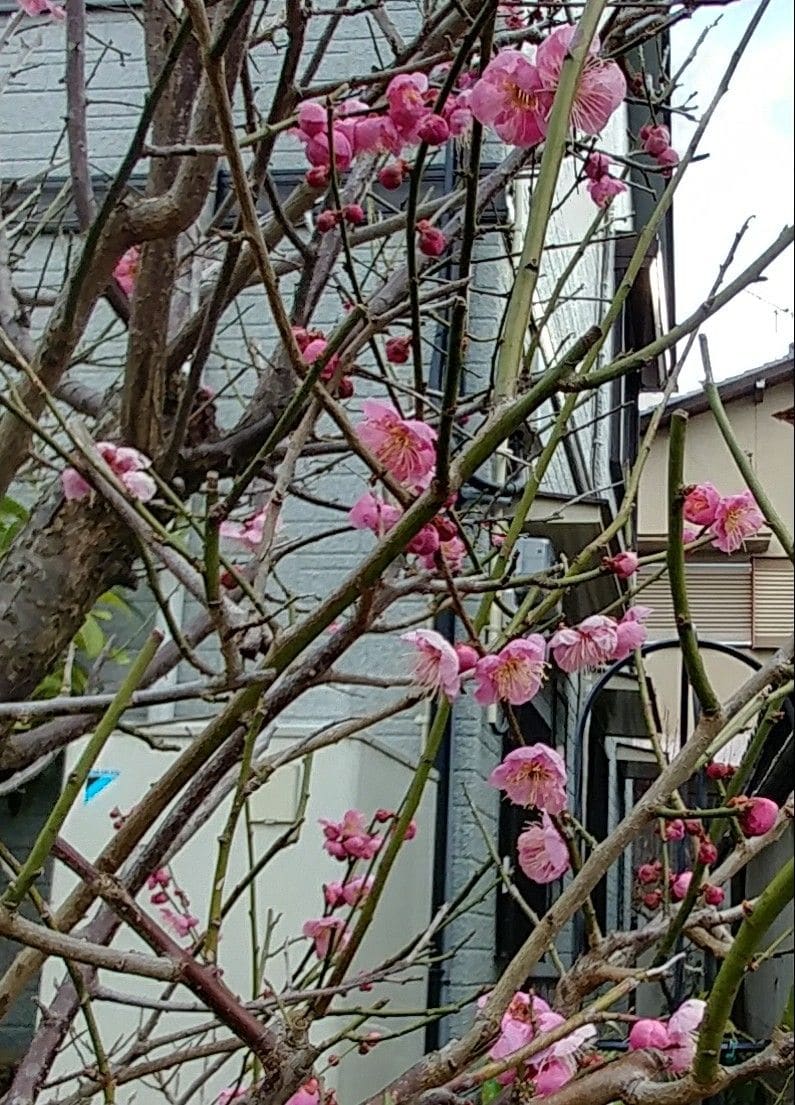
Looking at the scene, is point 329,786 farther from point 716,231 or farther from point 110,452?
point 716,231

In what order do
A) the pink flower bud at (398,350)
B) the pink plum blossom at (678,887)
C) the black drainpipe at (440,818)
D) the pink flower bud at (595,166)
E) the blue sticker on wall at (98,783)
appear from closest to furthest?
the pink flower bud at (398,350)
the pink plum blossom at (678,887)
the pink flower bud at (595,166)
the black drainpipe at (440,818)
the blue sticker on wall at (98,783)

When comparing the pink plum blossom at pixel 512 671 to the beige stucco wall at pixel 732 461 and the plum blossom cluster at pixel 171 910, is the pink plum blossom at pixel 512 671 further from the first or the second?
the plum blossom cluster at pixel 171 910

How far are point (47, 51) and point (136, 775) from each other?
1661mm

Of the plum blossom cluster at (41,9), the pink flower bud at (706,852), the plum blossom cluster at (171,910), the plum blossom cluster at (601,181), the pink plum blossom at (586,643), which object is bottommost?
the plum blossom cluster at (171,910)

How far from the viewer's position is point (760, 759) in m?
1.47

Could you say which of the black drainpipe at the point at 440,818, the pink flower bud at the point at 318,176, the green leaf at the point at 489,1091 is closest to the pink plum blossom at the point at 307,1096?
the green leaf at the point at 489,1091

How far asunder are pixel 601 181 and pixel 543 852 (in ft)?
3.19

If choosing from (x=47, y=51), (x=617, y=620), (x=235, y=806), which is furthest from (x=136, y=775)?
(x=235, y=806)

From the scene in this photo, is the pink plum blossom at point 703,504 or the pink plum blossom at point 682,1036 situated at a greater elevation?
the pink plum blossom at point 703,504

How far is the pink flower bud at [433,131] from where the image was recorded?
1306mm

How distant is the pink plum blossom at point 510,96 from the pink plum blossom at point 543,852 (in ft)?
2.46

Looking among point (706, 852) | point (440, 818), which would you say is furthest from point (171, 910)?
point (706, 852)

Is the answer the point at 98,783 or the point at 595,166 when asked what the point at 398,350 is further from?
the point at 98,783

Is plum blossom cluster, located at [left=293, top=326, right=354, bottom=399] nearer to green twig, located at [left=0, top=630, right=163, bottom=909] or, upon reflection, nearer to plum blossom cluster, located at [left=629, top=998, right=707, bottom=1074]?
green twig, located at [left=0, top=630, right=163, bottom=909]
